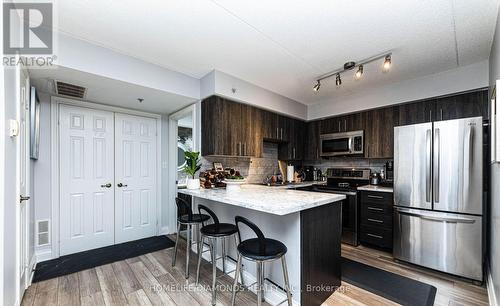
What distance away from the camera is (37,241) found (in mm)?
2811

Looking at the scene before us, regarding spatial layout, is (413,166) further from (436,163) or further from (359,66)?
(359,66)

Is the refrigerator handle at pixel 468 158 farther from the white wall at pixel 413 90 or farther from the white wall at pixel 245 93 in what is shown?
the white wall at pixel 245 93

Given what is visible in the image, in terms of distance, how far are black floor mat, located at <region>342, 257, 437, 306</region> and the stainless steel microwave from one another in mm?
1943

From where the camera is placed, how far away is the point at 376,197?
127 inches

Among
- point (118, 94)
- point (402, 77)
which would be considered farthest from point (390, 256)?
point (118, 94)

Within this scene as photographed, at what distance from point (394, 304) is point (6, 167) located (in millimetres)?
3365

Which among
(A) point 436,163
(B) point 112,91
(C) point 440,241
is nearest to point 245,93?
(B) point 112,91

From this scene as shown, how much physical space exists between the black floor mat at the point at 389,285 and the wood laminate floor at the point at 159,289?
81mm

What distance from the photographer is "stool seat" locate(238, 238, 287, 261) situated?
63.1 inches

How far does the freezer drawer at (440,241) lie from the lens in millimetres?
2326

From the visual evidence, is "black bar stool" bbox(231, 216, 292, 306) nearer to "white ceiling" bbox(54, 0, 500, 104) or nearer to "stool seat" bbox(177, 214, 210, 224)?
"stool seat" bbox(177, 214, 210, 224)

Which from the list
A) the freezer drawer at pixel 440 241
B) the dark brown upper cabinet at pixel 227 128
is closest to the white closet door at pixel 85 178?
the dark brown upper cabinet at pixel 227 128

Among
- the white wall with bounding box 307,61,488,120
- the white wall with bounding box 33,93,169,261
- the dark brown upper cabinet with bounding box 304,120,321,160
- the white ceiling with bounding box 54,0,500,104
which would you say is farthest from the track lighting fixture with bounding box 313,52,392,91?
the white wall with bounding box 33,93,169,261

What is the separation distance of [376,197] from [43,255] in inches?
185
